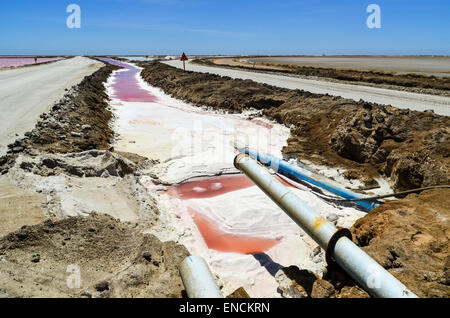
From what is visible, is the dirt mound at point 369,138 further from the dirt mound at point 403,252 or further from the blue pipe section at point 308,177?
the dirt mound at point 403,252

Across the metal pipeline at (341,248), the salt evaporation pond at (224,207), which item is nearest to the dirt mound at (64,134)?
the salt evaporation pond at (224,207)

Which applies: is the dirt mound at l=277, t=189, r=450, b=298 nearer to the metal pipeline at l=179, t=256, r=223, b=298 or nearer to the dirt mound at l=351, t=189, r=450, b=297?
the dirt mound at l=351, t=189, r=450, b=297

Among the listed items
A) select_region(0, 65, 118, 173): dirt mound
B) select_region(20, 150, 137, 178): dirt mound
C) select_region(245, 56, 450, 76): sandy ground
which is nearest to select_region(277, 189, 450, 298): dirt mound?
select_region(20, 150, 137, 178): dirt mound

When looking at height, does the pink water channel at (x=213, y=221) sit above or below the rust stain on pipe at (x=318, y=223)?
below

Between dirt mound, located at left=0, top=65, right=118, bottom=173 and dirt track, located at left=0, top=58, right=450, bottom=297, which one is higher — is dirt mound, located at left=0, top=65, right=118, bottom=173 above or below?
above

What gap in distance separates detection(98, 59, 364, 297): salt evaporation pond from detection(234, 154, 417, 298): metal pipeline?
1.22m

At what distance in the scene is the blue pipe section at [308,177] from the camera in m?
7.08

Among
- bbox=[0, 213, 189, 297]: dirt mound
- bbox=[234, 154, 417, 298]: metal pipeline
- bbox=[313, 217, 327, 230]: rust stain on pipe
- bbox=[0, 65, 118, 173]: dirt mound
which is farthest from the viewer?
bbox=[0, 65, 118, 173]: dirt mound

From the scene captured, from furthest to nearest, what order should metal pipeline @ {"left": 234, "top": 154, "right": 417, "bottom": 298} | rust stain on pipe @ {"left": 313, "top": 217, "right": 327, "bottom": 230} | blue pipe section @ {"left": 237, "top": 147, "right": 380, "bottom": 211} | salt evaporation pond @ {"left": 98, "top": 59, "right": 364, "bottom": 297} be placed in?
blue pipe section @ {"left": 237, "top": 147, "right": 380, "bottom": 211}
salt evaporation pond @ {"left": 98, "top": 59, "right": 364, "bottom": 297}
rust stain on pipe @ {"left": 313, "top": 217, "right": 327, "bottom": 230}
metal pipeline @ {"left": 234, "top": 154, "right": 417, "bottom": 298}

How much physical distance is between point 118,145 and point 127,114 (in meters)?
6.35

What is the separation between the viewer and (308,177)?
8.26 m

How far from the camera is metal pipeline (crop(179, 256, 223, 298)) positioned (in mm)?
3264

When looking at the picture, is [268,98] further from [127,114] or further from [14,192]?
[14,192]

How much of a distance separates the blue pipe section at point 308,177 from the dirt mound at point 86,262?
184 inches
